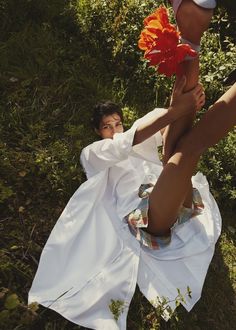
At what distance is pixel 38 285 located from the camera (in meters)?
2.69

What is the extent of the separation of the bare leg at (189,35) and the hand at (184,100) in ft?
0.11

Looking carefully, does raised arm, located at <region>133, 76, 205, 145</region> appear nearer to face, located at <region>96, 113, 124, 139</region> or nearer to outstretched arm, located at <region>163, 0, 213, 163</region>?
outstretched arm, located at <region>163, 0, 213, 163</region>

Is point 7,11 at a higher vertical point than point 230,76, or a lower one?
higher

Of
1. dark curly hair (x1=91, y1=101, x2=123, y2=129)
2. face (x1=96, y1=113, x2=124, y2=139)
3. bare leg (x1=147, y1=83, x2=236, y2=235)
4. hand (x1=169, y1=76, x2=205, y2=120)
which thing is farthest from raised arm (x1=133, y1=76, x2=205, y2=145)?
dark curly hair (x1=91, y1=101, x2=123, y2=129)

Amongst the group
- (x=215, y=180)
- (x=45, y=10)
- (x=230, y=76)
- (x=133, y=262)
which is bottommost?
(x=215, y=180)

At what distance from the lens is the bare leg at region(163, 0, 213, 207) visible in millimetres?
2354

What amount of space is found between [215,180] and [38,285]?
76.6 inches

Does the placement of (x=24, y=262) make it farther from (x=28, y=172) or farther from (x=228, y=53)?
(x=228, y=53)

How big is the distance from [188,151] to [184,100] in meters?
0.34

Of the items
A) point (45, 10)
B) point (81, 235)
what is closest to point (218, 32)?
point (45, 10)

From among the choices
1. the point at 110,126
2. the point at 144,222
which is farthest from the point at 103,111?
the point at 144,222

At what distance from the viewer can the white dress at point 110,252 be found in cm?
265

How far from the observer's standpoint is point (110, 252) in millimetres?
2867

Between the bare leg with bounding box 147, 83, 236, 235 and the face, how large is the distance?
0.80 m
